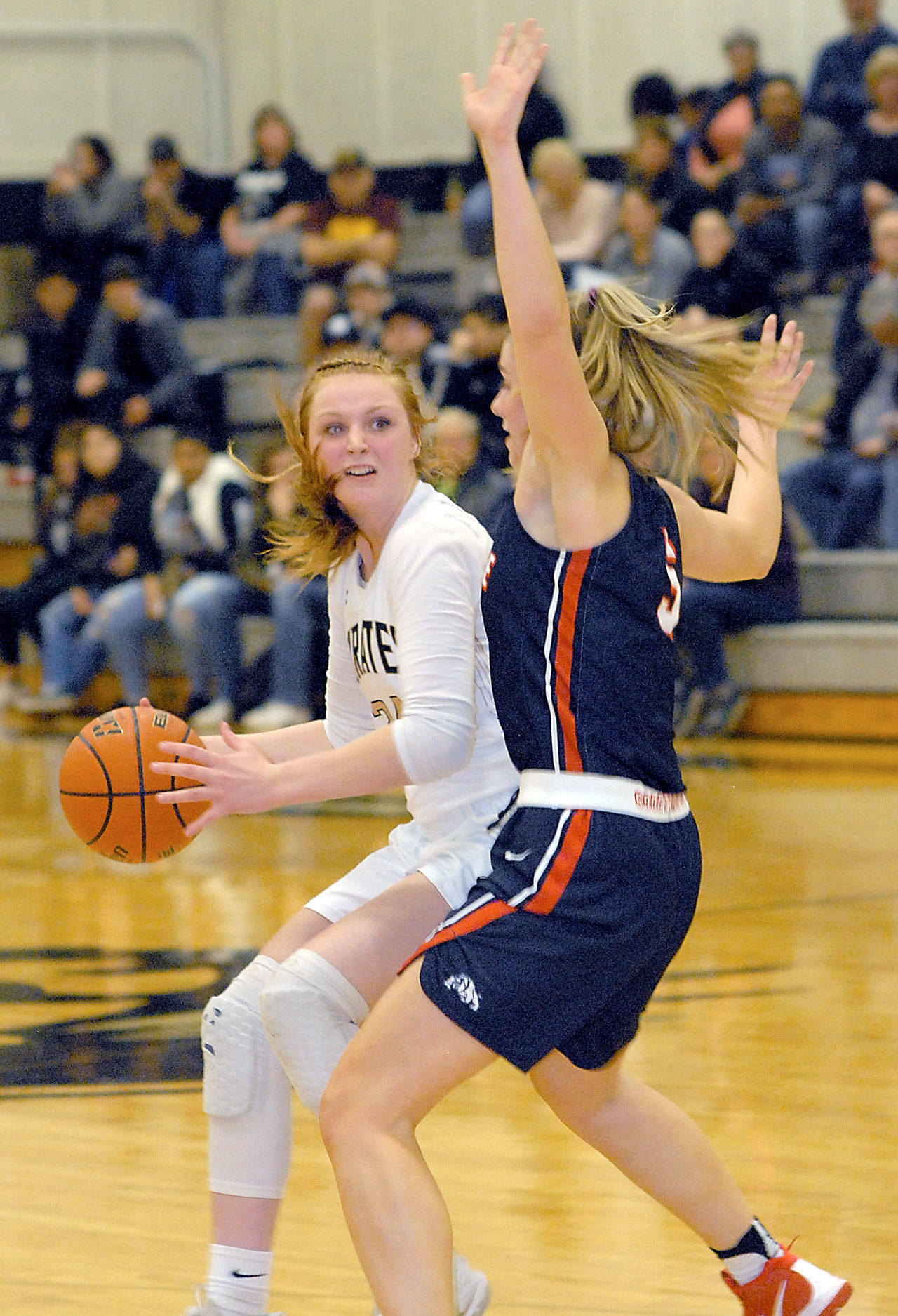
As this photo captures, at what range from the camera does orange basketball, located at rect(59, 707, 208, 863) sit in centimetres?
304

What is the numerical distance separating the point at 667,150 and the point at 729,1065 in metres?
8.12

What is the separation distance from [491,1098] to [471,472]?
19.2 ft

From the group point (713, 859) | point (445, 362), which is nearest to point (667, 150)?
point (445, 362)

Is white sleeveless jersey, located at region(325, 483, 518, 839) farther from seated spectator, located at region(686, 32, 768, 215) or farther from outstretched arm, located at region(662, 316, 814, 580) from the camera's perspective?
seated spectator, located at region(686, 32, 768, 215)

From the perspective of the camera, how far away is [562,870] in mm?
2566

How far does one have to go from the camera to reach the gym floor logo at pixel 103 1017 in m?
4.41

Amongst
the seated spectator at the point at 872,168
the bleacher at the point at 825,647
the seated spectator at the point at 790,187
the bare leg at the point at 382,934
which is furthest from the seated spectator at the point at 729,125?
the bare leg at the point at 382,934

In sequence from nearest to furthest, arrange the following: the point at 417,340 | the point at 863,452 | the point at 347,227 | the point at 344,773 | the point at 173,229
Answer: the point at 344,773, the point at 863,452, the point at 417,340, the point at 347,227, the point at 173,229

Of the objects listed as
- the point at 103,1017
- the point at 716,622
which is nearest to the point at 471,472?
the point at 716,622

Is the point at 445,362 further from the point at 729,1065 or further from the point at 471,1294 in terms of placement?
the point at 471,1294

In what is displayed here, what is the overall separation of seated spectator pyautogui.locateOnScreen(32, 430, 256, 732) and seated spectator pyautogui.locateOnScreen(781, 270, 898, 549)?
10.3 feet

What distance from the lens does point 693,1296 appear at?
3096 millimetres

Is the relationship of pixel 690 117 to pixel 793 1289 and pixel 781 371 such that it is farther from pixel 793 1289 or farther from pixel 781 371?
pixel 793 1289

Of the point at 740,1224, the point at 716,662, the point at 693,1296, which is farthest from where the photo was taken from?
the point at 716,662
